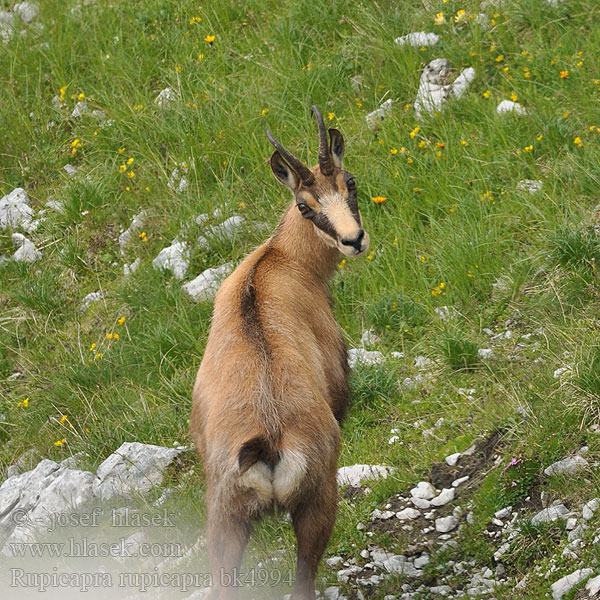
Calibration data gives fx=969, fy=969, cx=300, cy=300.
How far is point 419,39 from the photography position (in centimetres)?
997

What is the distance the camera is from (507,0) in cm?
998

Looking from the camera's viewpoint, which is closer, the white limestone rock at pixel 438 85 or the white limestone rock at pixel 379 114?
the white limestone rock at pixel 438 85

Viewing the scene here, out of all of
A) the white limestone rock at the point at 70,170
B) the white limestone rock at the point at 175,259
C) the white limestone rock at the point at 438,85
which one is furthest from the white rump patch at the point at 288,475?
the white limestone rock at the point at 70,170

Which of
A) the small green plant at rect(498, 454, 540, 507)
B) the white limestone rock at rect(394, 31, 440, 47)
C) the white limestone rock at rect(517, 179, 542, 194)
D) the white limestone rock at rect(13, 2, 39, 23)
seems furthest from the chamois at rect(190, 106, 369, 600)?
the white limestone rock at rect(13, 2, 39, 23)

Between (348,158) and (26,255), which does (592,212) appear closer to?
(348,158)

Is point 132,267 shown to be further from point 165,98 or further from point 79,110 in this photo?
point 79,110

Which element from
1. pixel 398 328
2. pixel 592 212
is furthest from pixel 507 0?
pixel 398 328

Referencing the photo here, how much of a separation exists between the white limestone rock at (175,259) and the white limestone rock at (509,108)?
317 cm

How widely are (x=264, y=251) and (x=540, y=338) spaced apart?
81.8 inches

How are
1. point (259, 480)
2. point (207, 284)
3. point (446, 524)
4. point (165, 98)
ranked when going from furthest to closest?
point (165, 98)
point (207, 284)
point (446, 524)
point (259, 480)

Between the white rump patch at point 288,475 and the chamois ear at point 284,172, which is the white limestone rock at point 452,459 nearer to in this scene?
the white rump patch at point 288,475

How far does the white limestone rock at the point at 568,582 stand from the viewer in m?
4.72

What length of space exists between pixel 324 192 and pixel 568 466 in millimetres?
2271

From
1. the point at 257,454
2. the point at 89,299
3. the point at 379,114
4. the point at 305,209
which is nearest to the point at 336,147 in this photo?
the point at 305,209
